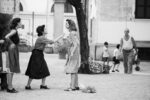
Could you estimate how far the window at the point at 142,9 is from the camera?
27328mm

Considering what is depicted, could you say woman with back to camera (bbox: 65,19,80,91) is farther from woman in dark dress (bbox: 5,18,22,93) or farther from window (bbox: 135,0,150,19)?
window (bbox: 135,0,150,19)

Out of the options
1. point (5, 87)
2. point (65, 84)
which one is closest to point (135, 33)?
point (65, 84)

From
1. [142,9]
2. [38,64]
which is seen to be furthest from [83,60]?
[142,9]

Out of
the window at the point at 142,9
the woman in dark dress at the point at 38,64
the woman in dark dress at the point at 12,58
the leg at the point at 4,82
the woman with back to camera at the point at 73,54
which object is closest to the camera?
the woman in dark dress at the point at 12,58

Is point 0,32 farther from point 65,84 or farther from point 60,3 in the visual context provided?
point 60,3

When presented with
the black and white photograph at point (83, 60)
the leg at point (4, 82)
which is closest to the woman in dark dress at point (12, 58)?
the black and white photograph at point (83, 60)

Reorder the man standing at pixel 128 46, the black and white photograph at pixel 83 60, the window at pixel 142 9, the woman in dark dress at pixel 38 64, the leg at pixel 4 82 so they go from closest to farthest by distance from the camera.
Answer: the black and white photograph at pixel 83 60
the leg at pixel 4 82
the woman in dark dress at pixel 38 64
the man standing at pixel 128 46
the window at pixel 142 9

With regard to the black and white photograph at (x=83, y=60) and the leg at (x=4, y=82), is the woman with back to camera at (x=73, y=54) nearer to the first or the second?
the black and white photograph at (x=83, y=60)

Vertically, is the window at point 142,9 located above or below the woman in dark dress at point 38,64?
above

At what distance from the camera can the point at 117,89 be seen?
11.8 metres

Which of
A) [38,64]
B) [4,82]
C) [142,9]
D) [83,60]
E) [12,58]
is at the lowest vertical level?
[83,60]

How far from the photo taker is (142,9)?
90.2 ft

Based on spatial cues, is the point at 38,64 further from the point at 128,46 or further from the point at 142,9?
the point at 142,9

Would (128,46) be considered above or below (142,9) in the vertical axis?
below
